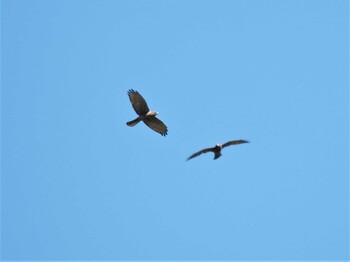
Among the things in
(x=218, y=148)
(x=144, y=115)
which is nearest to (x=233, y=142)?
(x=218, y=148)

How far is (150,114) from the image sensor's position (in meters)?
28.2

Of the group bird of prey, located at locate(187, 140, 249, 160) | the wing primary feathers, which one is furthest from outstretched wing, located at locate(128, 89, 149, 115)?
the wing primary feathers

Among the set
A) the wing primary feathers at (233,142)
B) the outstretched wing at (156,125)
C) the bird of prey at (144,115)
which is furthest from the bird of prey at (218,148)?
the outstretched wing at (156,125)

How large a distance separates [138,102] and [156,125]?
173 cm

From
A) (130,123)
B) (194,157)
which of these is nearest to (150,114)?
(130,123)

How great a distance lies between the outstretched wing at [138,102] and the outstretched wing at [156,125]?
499mm

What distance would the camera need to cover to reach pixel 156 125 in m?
29.2

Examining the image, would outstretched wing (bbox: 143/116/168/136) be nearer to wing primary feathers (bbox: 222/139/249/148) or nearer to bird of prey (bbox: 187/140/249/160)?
bird of prey (bbox: 187/140/249/160)

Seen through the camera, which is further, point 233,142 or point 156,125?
point 156,125

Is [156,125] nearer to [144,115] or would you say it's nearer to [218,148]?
[144,115]

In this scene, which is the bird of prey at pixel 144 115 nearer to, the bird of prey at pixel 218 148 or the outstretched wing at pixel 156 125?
the outstretched wing at pixel 156 125

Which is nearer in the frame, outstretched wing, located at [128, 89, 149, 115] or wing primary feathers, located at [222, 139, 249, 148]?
wing primary feathers, located at [222, 139, 249, 148]

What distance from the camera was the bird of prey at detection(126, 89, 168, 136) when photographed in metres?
27.7

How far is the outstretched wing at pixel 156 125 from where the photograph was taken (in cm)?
2872
